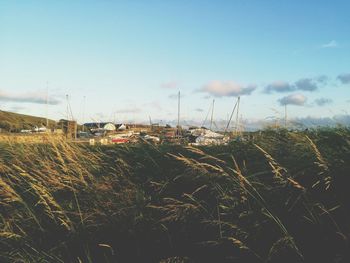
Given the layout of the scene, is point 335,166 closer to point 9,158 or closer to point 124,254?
point 124,254

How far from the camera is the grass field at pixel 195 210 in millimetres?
5156

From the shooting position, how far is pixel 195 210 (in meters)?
5.75

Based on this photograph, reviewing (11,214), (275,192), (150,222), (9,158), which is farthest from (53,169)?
(275,192)

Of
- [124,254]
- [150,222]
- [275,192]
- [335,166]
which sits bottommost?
[124,254]

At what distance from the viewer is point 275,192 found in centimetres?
564

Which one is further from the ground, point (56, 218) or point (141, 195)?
point (141, 195)

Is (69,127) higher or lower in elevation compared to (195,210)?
higher

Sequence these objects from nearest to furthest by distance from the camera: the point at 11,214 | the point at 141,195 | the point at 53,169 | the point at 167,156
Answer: the point at 141,195
the point at 11,214
the point at 167,156
the point at 53,169

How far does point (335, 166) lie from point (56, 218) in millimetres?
4289

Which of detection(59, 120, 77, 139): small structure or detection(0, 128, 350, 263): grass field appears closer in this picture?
detection(0, 128, 350, 263): grass field

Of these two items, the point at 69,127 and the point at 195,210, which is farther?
the point at 69,127

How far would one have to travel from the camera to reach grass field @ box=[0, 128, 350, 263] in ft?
16.9

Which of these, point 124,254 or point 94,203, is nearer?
point 124,254

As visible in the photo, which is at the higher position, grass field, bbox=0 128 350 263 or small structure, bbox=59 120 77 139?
small structure, bbox=59 120 77 139
